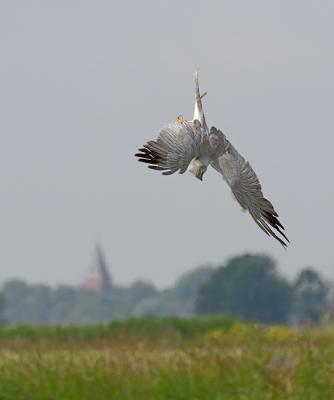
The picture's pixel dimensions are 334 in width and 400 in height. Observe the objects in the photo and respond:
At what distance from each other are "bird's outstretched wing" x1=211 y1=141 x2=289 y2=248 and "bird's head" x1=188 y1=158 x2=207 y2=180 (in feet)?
0.13

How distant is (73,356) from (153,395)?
5.66ft

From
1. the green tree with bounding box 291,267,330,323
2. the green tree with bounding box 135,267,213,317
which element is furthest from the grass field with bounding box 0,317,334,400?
the green tree with bounding box 135,267,213,317

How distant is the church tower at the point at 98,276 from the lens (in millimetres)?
64625

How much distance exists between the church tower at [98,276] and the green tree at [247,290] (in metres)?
25.7

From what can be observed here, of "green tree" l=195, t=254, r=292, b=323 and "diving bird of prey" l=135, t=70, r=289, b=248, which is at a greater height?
"green tree" l=195, t=254, r=292, b=323

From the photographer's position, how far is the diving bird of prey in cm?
101

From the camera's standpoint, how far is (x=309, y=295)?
38875mm

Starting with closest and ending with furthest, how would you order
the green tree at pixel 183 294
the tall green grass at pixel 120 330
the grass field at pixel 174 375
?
the grass field at pixel 174 375 → the tall green grass at pixel 120 330 → the green tree at pixel 183 294

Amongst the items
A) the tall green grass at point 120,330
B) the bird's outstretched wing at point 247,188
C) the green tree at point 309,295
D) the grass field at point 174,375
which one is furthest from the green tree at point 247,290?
the bird's outstretched wing at point 247,188

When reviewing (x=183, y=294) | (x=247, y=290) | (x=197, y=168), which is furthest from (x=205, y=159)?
(x=183, y=294)

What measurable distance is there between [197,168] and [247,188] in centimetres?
15

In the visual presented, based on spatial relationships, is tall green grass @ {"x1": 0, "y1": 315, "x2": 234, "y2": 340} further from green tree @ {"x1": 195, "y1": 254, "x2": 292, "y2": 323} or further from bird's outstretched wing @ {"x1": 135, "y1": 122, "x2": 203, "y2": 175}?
green tree @ {"x1": 195, "y1": 254, "x2": 292, "y2": 323}

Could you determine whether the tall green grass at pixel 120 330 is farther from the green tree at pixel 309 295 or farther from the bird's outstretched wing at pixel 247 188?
the green tree at pixel 309 295

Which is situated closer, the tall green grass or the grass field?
the grass field
